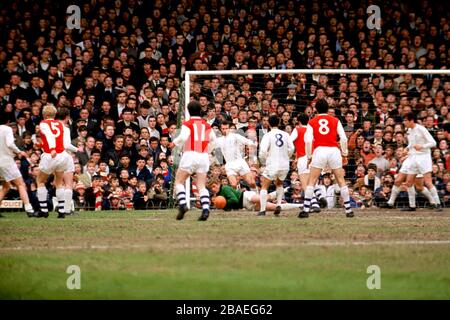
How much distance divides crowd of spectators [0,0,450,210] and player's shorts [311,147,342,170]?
410cm

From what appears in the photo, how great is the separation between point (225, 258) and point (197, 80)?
11850 millimetres

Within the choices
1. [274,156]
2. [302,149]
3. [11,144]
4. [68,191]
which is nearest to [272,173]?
[274,156]

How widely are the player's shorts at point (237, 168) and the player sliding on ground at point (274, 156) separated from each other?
1.97m

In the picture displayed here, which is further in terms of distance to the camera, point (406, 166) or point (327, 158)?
point (406, 166)

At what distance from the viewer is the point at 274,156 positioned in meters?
16.4

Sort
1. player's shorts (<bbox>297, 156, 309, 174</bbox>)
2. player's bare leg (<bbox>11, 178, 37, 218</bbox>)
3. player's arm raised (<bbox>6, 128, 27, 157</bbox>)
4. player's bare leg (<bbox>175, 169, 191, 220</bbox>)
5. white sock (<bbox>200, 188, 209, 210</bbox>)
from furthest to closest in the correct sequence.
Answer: player's shorts (<bbox>297, 156, 309, 174</bbox>) < player's bare leg (<bbox>11, 178, 37, 218</bbox>) < player's arm raised (<bbox>6, 128, 27, 157</bbox>) < white sock (<bbox>200, 188, 209, 210</bbox>) < player's bare leg (<bbox>175, 169, 191, 220</bbox>)

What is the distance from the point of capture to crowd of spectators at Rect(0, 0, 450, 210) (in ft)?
63.8

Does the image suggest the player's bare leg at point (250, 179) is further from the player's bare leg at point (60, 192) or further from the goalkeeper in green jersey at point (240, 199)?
the player's bare leg at point (60, 192)

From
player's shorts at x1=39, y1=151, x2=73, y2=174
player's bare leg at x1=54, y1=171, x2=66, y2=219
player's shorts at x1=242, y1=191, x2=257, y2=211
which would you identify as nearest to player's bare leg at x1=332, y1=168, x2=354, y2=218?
player's shorts at x1=242, y1=191, x2=257, y2=211

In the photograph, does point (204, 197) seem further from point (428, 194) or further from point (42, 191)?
point (428, 194)

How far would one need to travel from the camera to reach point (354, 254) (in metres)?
10.3

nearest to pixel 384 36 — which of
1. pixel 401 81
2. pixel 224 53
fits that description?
pixel 401 81

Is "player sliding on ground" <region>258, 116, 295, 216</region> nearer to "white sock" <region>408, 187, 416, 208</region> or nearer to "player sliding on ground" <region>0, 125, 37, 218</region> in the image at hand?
"white sock" <region>408, 187, 416, 208</region>
